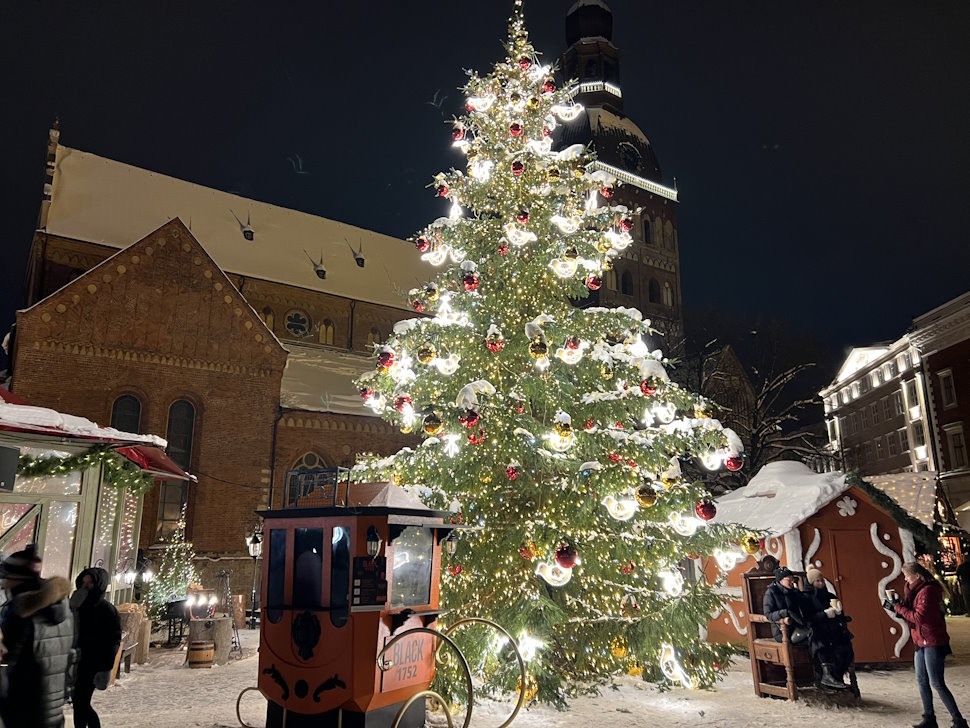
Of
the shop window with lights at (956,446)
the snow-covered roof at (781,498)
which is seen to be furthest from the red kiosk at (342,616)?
the shop window with lights at (956,446)

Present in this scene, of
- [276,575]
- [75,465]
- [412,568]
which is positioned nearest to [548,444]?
[412,568]

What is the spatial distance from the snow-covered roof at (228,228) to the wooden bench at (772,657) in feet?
53.4

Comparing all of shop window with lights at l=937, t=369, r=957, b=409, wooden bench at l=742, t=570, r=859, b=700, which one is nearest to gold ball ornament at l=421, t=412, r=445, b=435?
wooden bench at l=742, t=570, r=859, b=700

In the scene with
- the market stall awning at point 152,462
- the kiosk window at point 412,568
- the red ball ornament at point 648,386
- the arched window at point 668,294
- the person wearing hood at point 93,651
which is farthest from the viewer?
the arched window at point 668,294

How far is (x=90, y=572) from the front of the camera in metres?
6.03

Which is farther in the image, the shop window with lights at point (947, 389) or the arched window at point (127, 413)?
the shop window with lights at point (947, 389)

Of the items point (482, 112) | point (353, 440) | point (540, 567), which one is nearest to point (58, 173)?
point (353, 440)

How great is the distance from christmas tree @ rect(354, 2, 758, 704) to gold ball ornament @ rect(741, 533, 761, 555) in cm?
10

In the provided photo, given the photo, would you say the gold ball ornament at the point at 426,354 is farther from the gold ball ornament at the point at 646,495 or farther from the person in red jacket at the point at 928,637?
the person in red jacket at the point at 928,637

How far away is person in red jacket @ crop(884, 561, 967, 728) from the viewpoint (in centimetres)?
605

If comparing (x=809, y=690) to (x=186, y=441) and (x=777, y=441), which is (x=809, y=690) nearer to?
(x=777, y=441)

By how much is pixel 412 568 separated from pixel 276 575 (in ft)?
3.95

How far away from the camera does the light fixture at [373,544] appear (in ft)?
18.9

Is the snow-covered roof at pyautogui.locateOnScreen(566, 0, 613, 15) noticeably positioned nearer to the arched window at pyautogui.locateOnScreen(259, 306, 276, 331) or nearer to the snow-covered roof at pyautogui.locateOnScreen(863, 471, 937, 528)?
the arched window at pyautogui.locateOnScreen(259, 306, 276, 331)
